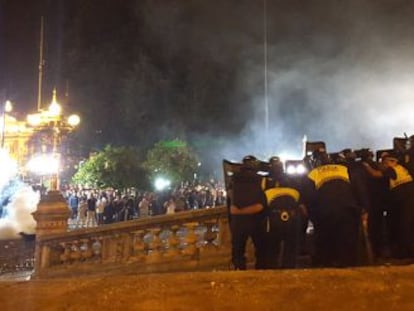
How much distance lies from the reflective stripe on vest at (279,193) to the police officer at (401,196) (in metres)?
1.09

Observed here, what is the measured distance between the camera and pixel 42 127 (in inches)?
711

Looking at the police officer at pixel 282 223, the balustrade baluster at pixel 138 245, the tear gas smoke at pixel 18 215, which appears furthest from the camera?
the tear gas smoke at pixel 18 215

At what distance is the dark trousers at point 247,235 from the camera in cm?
686

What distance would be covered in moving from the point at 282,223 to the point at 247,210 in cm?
46

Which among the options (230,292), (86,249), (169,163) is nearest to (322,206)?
(230,292)

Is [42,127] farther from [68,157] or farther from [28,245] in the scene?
[68,157]

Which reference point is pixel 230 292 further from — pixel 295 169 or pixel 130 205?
pixel 130 205

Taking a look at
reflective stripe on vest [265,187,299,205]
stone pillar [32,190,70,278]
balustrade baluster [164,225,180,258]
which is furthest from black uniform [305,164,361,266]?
stone pillar [32,190,70,278]

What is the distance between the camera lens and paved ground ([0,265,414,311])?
3.77m

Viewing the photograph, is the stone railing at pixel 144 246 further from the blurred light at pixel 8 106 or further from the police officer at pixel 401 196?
the blurred light at pixel 8 106

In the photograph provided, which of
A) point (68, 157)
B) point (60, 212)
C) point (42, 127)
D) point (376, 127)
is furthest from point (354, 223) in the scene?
point (68, 157)

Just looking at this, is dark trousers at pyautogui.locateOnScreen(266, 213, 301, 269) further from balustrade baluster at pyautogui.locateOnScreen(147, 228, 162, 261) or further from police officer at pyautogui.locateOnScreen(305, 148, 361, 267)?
balustrade baluster at pyautogui.locateOnScreen(147, 228, 162, 261)

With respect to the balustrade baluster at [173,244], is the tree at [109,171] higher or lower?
higher

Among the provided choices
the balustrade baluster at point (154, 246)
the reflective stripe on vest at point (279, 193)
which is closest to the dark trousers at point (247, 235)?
the reflective stripe on vest at point (279, 193)
